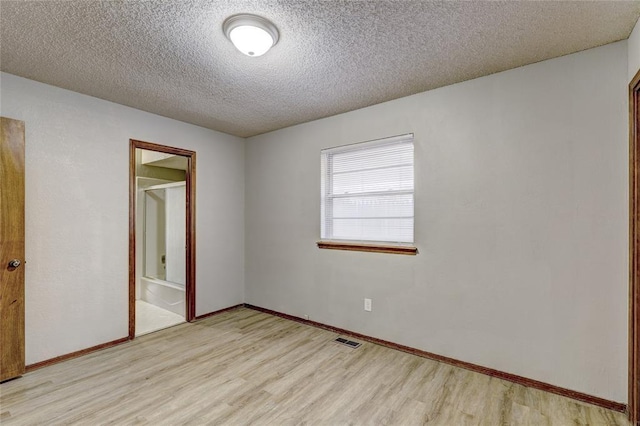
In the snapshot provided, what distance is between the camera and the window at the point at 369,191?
305 cm

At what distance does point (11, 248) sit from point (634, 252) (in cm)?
438

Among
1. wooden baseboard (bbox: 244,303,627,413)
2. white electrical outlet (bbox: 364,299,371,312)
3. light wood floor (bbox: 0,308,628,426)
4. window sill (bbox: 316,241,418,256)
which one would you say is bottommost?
light wood floor (bbox: 0,308,628,426)

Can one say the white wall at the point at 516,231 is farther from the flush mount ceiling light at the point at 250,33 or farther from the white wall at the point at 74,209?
the white wall at the point at 74,209

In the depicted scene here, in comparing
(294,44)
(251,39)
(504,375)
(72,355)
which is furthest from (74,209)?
(504,375)

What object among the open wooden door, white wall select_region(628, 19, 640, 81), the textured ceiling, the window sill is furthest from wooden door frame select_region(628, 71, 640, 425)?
the open wooden door

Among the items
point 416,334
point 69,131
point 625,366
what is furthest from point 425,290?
point 69,131

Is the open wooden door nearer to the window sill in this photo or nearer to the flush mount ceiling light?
the flush mount ceiling light

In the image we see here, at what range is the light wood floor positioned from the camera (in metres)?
1.98

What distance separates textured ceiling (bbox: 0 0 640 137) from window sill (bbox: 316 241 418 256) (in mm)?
1469

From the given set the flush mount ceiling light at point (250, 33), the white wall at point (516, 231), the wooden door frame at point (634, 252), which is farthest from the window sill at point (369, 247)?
the flush mount ceiling light at point (250, 33)

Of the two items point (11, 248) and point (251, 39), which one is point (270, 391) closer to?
point (11, 248)

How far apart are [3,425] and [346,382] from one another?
2.22 meters

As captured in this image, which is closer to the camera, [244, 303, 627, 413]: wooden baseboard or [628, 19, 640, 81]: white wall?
[628, 19, 640, 81]: white wall

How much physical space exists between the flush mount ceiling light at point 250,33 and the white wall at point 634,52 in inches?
85.0
